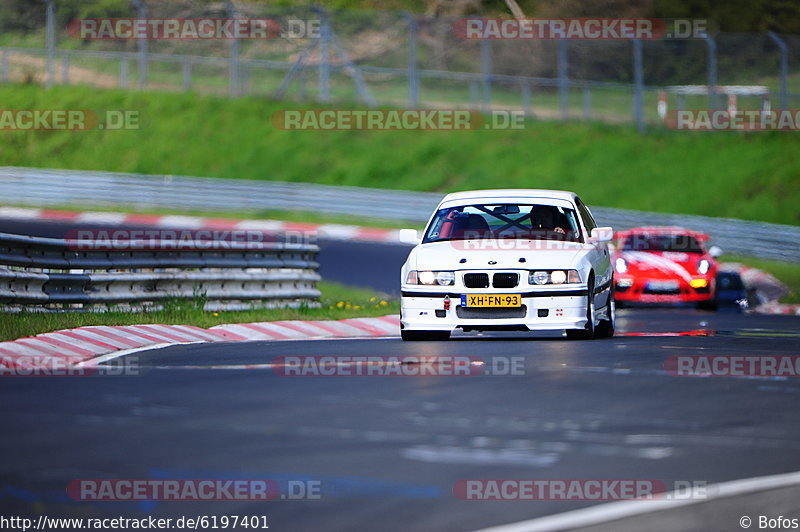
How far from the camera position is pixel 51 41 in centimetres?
4472

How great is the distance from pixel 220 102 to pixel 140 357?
36.7 metres

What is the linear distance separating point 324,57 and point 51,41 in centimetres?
826

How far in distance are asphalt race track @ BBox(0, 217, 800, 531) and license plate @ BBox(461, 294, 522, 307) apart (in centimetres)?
155

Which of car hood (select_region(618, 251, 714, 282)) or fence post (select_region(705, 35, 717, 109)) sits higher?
fence post (select_region(705, 35, 717, 109))

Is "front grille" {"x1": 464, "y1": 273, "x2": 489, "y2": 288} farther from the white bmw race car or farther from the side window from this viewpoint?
the side window

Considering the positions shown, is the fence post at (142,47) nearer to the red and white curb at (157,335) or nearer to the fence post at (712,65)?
the fence post at (712,65)

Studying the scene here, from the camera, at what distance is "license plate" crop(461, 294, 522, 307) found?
46.2 ft

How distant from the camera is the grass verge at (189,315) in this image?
1392 cm

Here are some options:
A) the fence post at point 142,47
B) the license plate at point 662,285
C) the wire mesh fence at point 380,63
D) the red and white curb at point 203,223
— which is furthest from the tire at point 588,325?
the fence post at point 142,47

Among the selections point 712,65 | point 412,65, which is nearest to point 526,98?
point 412,65

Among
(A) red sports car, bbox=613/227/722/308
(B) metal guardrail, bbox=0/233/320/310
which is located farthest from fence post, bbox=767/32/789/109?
(B) metal guardrail, bbox=0/233/320/310

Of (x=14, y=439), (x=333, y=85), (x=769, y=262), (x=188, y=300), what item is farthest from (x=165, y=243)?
(x=333, y=85)

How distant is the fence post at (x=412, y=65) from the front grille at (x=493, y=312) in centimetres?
2637

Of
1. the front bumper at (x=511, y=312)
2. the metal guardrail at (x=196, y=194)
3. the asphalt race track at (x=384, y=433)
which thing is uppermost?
the metal guardrail at (x=196, y=194)
